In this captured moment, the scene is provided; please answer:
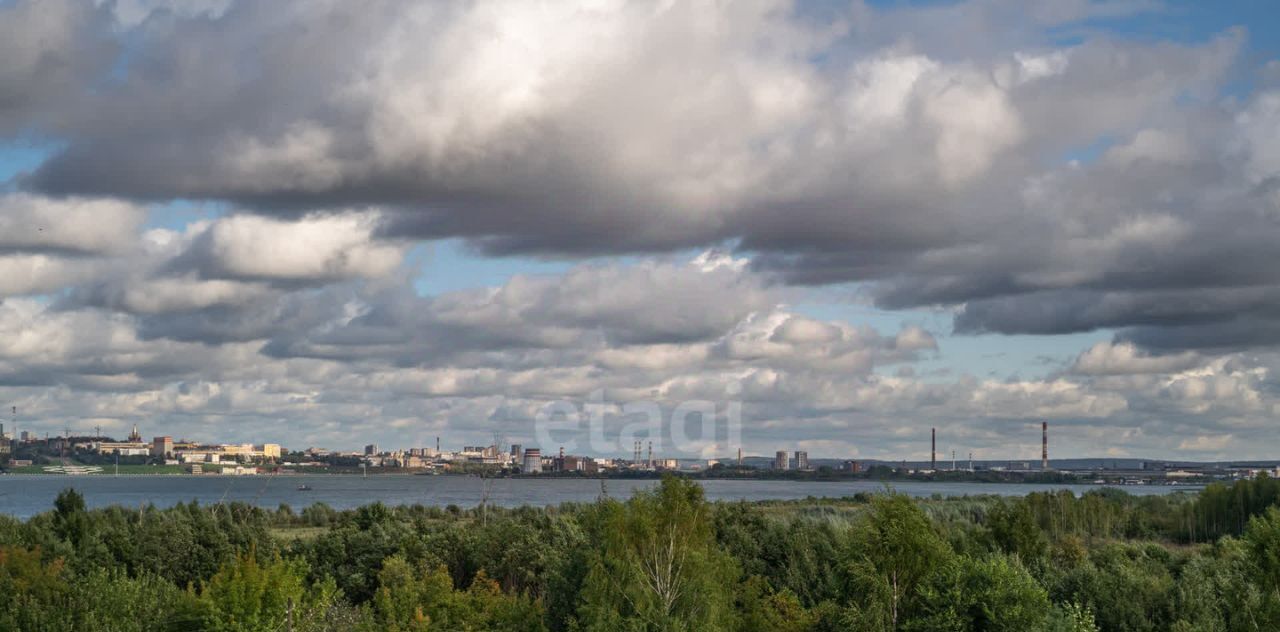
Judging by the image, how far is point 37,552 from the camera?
58.3 metres

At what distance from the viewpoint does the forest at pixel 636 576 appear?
3741 cm

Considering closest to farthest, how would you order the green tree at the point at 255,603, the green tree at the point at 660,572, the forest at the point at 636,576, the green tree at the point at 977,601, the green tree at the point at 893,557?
the green tree at the point at 977,601, the green tree at the point at 893,557, the forest at the point at 636,576, the green tree at the point at 660,572, the green tree at the point at 255,603

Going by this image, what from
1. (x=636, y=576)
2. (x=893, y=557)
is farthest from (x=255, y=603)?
(x=893, y=557)

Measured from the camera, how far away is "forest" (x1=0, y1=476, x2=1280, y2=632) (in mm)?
37406

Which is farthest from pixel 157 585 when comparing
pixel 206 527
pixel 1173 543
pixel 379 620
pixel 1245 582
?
pixel 1173 543

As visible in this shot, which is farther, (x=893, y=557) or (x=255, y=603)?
(x=255, y=603)

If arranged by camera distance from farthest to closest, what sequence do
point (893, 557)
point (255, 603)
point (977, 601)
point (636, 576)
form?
Result: 1. point (255, 603)
2. point (636, 576)
3. point (893, 557)
4. point (977, 601)

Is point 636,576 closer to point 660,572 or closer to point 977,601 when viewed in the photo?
point 660,572

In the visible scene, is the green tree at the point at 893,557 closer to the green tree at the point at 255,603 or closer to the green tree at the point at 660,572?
the green tree at the point at 660,572

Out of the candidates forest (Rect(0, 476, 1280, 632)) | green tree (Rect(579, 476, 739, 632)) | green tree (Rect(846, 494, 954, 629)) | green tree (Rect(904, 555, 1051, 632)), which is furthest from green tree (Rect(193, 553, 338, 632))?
green tree (Rect(904, 555, 1051, 632))

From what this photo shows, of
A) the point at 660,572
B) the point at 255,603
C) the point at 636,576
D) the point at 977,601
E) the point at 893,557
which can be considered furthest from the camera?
the point at 660,572

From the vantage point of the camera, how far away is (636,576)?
40438 millimetres

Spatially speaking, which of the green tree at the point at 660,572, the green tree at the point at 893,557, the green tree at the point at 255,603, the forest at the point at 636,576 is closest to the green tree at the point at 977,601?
the forest at the point at 636,576

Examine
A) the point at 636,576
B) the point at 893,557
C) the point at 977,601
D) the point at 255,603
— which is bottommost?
the point at 255,603
